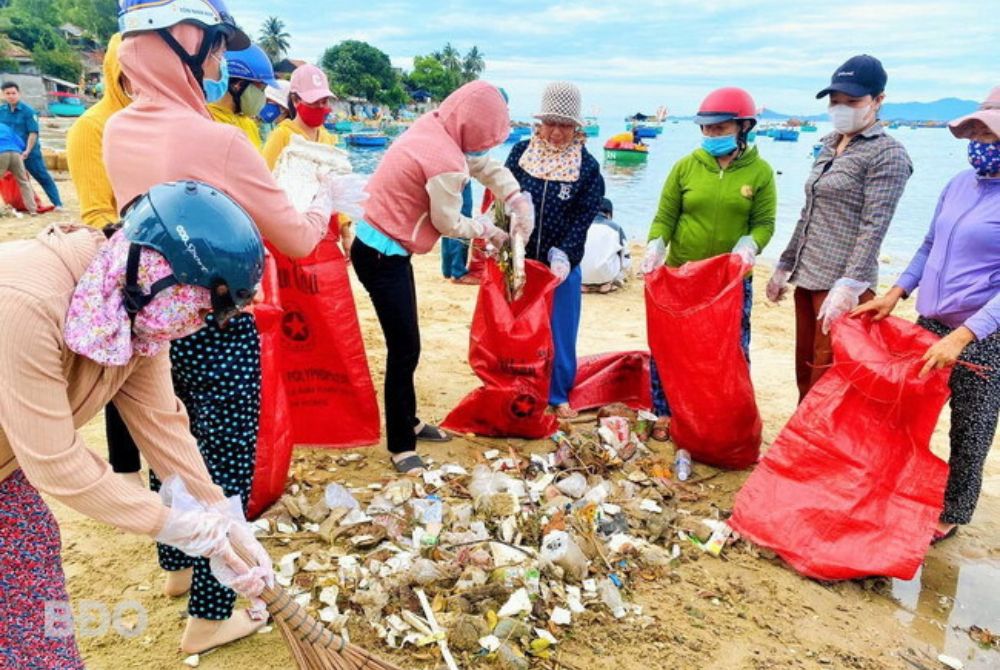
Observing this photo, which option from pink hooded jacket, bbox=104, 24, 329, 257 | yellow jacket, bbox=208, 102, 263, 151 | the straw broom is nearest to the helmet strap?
pink hooded jacket, bbox=104, 24, 329, 257

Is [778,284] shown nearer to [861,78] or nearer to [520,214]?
[861,78]

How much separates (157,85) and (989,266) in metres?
2.80

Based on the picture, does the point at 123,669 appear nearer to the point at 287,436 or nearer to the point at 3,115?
the point at 287,436

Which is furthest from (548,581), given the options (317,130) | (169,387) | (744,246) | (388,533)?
(317,130)

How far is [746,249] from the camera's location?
3.20 meters

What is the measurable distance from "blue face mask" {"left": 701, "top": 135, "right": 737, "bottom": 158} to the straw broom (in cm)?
270

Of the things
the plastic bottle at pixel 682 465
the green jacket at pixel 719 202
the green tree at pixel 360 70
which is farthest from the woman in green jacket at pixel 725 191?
the green tree at pixel 360 70

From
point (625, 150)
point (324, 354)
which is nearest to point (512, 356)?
point (324, 354)

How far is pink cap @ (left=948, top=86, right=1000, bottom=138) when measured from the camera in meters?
2.29

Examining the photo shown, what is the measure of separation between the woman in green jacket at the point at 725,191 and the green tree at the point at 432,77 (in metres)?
66.1

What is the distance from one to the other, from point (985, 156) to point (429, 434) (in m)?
2.67

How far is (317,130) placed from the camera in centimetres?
385

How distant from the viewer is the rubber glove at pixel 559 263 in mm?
3424

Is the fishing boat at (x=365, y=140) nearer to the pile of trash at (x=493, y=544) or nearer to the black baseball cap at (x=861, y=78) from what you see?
the pile of trash at (x=493, y=544)
